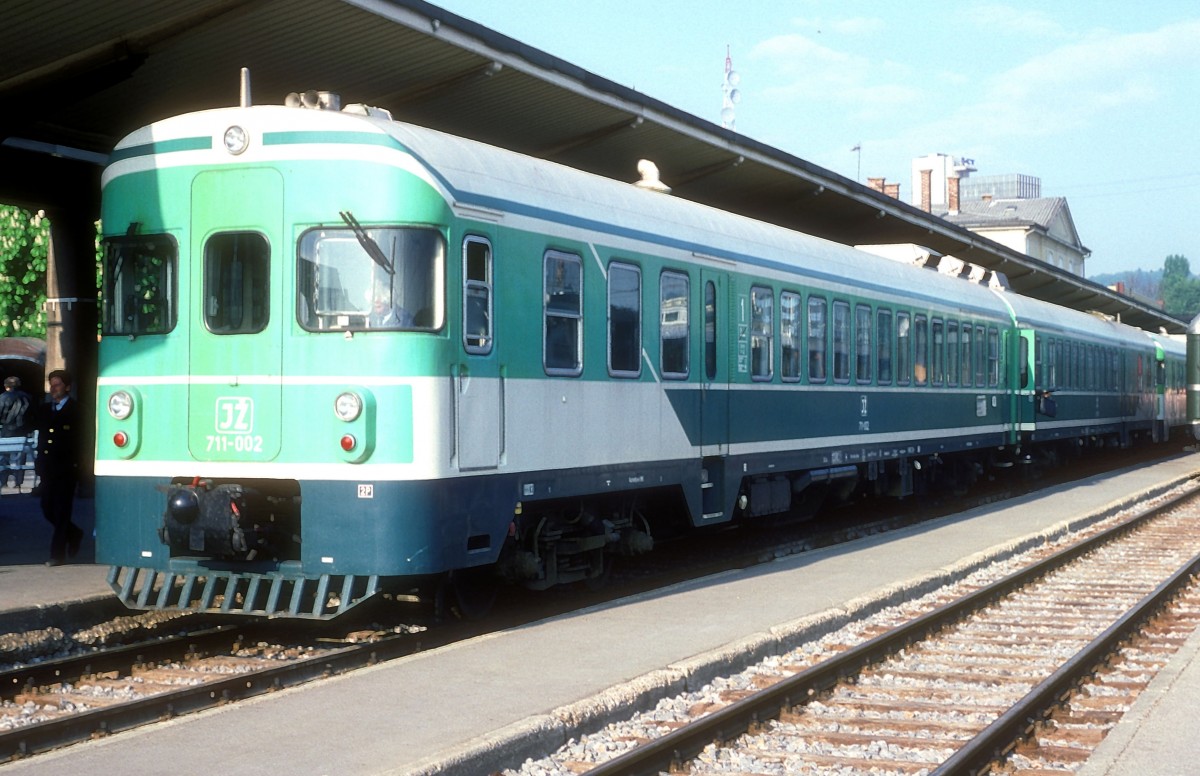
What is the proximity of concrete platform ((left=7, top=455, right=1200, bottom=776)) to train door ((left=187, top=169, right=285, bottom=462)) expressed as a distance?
2014mm

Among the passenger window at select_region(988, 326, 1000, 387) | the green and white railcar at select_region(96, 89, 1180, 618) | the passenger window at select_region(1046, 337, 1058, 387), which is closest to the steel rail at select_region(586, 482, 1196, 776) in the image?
the green and white railcar at select_region(96, 89, 1180, 618)

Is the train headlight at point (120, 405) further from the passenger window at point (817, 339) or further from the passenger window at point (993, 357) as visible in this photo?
the passenger window at point (993, 357)

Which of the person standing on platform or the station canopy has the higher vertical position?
the station canopy

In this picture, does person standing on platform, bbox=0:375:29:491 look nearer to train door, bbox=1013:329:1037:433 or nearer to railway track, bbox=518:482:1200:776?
railway track, bbox=518:482:1200:776

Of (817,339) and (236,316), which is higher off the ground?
(817,339)

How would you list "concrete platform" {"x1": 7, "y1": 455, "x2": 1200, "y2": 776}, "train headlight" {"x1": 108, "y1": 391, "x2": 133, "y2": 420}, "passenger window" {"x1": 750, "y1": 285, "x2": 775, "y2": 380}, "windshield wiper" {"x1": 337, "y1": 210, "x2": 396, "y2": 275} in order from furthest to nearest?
"passenger window" {"x1": 750, "y1": 285, "x2": 775, "y2": 380} < "train headlight" {"x1": 108, "y1": 391, "x2": 133, "y2": 420} < "windshield wiper" {"x1": 337, "y1": 210, "x2": 396, "y2": 275} < "concrete platform" {"x1": 7, "y1": 455, "x2": 1200, "y2": 776}

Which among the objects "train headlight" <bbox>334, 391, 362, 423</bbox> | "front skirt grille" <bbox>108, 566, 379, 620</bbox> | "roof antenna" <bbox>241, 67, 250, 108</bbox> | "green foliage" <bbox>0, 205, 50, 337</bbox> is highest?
"green foliage" <bbox>0, 205, 50, 337</bbox>

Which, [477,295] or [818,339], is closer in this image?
[477,295]

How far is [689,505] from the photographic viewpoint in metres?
12.9

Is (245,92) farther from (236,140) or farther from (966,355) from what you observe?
(966,355)

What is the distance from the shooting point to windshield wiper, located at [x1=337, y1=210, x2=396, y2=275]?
9.11 metres

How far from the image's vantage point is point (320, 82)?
1344 centimetres

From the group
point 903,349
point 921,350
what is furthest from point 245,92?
point 921,350

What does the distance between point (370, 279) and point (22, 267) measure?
116ft
